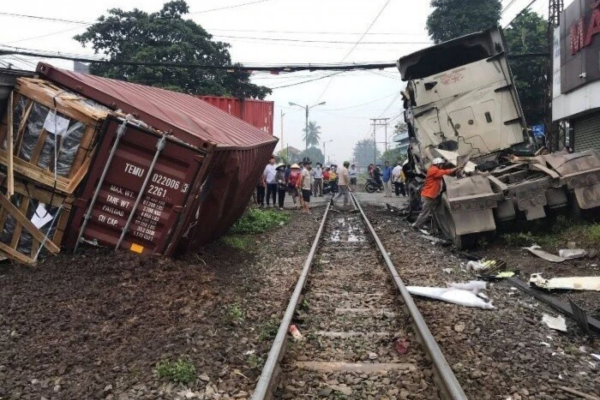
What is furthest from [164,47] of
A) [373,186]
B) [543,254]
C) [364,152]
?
[364,152]

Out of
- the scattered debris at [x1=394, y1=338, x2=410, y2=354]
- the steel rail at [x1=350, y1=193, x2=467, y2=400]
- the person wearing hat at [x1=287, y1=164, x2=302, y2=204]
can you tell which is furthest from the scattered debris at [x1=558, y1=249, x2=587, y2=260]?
the person wearing hat at [x1=287, y1=164, x2=302, y2=204]

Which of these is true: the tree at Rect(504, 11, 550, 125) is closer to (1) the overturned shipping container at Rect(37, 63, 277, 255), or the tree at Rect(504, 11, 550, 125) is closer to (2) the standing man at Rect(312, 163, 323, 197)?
(2) the standing man at Rect(312, 163, 323, 197)

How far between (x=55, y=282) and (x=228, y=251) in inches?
158

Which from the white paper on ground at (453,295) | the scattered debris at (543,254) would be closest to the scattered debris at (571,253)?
the scattered debris at (543,254)

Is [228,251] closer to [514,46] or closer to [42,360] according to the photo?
[42,360]

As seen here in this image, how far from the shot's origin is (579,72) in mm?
12828

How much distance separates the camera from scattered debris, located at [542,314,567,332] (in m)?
5.04

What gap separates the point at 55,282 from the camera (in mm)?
5832

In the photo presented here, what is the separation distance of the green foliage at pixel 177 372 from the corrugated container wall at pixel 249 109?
1503cm

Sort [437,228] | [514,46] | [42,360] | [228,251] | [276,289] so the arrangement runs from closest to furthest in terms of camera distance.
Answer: [42,360] < [276,289] < [228,251] < [437,228] < [514,46]

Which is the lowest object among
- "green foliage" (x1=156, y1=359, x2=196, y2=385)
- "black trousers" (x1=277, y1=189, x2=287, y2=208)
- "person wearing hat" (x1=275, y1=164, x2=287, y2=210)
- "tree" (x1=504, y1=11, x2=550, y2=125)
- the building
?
"green foliage" (x1=156, y1=359, x2=196, y2=385)

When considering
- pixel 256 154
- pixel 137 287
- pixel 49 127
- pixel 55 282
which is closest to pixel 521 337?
pixel 137 287

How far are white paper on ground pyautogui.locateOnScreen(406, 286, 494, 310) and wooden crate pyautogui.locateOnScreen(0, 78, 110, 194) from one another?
13.7 feet

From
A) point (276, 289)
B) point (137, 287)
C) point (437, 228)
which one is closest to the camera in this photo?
point (137, 287)
